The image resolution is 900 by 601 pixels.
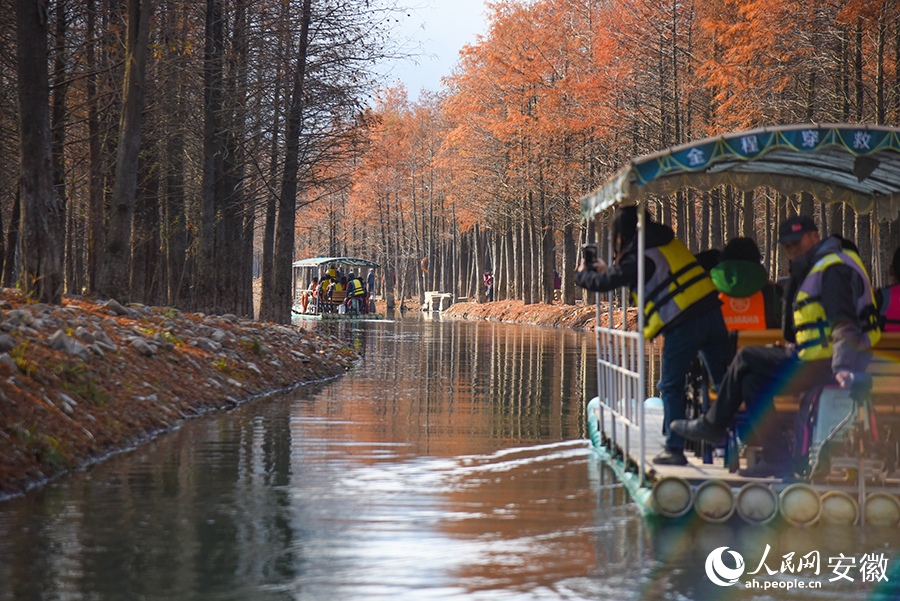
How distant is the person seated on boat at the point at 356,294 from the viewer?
46344 mm

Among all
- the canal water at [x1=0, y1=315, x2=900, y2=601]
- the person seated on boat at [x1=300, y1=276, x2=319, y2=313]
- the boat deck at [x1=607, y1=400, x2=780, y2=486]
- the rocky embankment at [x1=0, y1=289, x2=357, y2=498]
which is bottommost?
the canal water at [x1=0, y1=315, x2=900, y2=601]

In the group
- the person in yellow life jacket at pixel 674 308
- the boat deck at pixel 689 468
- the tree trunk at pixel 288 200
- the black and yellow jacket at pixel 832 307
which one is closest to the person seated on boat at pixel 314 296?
the tree trunk at pixel 288 200

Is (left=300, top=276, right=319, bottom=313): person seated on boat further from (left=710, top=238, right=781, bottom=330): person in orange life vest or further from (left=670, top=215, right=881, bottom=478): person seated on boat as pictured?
(left=670, top=215, right=881, bottom=478): person seated on boat

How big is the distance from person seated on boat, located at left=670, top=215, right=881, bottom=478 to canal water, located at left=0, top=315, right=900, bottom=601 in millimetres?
742

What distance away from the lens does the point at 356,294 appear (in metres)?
46.4

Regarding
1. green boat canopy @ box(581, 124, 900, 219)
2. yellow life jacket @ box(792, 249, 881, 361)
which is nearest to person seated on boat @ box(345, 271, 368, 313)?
green boat canopy @ box(581, 124, 900, 219)

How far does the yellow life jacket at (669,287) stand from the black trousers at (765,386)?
78 cm

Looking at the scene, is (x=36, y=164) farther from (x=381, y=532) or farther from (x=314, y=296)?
(x=314, y=296)

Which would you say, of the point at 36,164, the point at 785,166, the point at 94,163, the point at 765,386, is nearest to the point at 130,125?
the point at 36,164

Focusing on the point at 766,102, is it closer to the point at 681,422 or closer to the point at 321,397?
the point at 321,397

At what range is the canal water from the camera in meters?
5.51

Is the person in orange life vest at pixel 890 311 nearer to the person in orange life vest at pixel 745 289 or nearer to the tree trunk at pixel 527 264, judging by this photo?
the person in orange life vest at pixel 745 289

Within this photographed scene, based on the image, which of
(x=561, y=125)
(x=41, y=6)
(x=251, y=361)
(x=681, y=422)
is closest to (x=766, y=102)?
(x=561, y=125)

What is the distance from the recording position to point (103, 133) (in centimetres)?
2025
